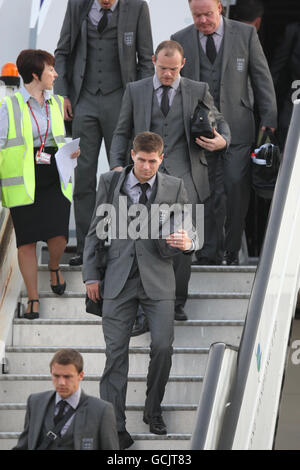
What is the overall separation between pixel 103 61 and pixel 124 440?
305 cm

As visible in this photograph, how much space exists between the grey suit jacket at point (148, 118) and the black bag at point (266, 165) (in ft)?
1.18

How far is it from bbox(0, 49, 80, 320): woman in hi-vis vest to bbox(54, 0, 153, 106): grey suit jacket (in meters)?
0.78

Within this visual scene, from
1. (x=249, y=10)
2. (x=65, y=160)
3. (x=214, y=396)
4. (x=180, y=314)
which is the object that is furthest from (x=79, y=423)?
(x=249, y=10)

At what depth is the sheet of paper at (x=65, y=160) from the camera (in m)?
7.58

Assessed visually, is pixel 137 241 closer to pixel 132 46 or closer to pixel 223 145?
pixel 223 145

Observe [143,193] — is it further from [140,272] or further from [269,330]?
[269,330]

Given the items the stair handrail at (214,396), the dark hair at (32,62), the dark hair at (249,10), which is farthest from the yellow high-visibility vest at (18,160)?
the dark hair at (249,10)

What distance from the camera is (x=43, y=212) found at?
25.3ft

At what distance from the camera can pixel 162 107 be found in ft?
25.7

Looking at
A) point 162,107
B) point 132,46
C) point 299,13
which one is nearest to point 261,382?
point 162,107

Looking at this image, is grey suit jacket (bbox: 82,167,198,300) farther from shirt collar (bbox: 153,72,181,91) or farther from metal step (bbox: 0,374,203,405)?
shirt collar (bbox: 153,72,181,91)

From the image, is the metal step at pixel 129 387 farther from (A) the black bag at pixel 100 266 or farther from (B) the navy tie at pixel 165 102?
(B) the navy tie at pixel 165 102

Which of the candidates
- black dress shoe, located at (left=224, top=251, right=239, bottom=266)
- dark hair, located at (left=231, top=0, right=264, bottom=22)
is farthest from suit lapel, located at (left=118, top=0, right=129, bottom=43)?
black dress shoe, located at (left=224, top=251, right=239, bottom=266)

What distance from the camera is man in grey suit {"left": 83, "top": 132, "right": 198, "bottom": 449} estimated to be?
22.3 feet
